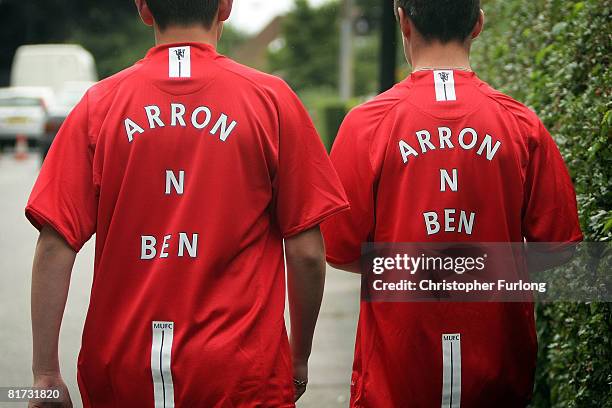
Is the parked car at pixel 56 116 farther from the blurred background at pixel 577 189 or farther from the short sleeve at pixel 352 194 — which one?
the short sleeve at pixel 352 194

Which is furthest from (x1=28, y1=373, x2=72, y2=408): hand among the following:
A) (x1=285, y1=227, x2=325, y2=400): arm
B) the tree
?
the tree

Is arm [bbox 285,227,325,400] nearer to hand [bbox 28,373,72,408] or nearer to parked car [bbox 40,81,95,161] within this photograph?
hand [bbox 28,373,72,408]

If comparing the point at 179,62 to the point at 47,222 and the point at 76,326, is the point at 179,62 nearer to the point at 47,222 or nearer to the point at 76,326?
the point at 47,222

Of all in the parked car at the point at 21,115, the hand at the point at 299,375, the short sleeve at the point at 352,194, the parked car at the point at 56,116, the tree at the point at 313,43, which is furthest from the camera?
the tree at the point at 313,43

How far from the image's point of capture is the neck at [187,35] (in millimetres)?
2904

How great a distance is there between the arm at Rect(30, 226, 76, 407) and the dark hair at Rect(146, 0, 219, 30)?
0.61 m

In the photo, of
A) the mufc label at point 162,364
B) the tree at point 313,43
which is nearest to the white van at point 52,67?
the tree at point 313,43

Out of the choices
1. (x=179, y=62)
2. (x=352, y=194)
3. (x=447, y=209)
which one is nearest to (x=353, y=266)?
(x=352, y=194)

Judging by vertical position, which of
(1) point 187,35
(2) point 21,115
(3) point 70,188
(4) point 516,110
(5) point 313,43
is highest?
(5) point 313,43

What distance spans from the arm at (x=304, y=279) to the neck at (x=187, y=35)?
21.8 inches

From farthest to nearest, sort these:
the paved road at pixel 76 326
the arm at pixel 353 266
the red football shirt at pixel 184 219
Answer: the paved road at pixel 76 326 < the arm at pixel 353 266 < the red football shirt at pixel 184 219

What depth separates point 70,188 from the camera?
9.27ft

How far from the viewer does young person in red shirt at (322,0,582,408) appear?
3156 mm

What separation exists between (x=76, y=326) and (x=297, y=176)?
609cm
